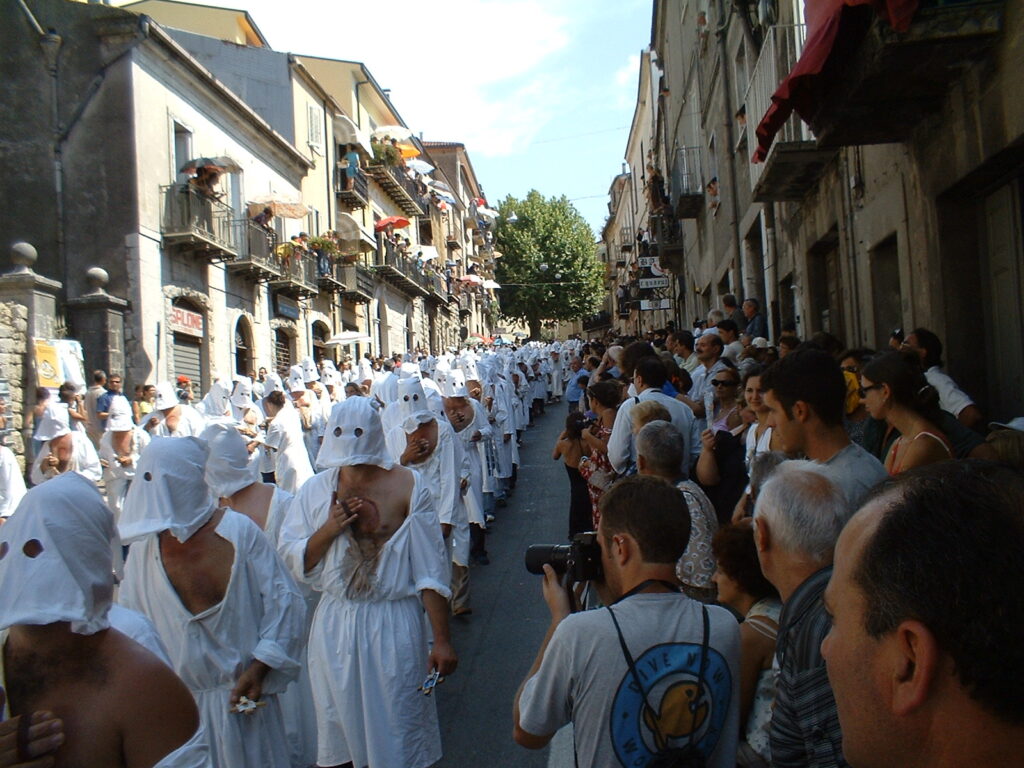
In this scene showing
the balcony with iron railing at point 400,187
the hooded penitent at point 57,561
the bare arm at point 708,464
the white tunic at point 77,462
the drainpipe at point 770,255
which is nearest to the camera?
the hooded penitent at point 57,561

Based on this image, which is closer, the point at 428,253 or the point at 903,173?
the point at 903,173

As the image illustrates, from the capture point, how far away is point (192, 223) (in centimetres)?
2039

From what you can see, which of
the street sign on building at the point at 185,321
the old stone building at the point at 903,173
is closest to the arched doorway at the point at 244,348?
the street sign on building at the point at 185,321

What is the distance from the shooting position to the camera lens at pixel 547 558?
2.72 metres

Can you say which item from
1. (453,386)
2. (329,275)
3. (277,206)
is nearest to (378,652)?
(453,386)

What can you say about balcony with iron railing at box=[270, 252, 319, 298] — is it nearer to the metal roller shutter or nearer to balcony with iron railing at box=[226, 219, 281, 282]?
balcony with iron railing at box=[226, 219, 281, 282]

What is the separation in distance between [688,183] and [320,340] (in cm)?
1393

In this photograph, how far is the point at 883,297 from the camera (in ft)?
30.5

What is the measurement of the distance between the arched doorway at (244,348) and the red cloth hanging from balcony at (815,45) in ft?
60.4

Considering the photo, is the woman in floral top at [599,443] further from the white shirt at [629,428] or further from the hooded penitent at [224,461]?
the hooded penitent at [224,461]

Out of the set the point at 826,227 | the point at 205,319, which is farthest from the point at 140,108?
the point at 826,227

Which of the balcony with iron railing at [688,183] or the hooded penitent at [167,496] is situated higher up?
the balcony with iron railing at [688,183]

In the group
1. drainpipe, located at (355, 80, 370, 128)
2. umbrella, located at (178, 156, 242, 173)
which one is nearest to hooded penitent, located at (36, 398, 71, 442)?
umbrella, located at (178, 156, 242, 173)

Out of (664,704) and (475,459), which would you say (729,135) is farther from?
(664,704)
